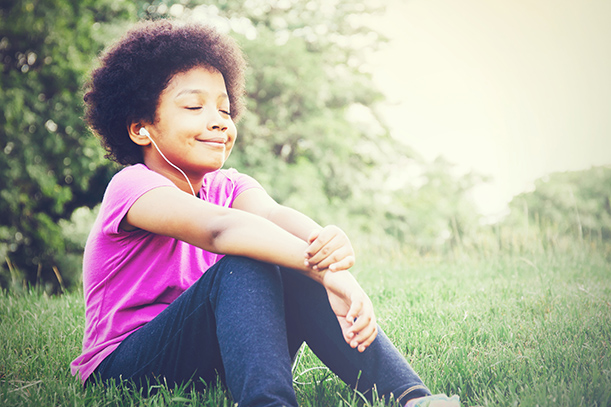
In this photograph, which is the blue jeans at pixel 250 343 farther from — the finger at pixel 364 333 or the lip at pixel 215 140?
the lip at pixel 215 140

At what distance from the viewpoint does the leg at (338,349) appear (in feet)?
5.06

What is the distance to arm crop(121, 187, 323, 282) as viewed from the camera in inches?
59.6

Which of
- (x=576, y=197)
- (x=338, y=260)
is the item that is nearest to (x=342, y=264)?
(x=338, y=260)

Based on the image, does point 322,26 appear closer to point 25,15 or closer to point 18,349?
point 25,15

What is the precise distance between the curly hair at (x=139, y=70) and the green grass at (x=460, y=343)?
1.00 m

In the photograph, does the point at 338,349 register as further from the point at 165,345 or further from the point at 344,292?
the point at 165,345

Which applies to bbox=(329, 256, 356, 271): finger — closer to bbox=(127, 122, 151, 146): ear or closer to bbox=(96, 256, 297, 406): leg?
bbox=(96, 256, 297, 406): leg

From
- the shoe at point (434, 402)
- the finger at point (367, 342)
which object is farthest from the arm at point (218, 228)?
Answer: the shoe at point (434, 402)

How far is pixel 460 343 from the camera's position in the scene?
→ 2.21 metres

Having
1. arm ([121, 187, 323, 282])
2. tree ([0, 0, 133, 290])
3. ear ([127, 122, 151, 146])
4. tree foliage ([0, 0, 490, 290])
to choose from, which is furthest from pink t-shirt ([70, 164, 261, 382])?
tree ([0, 0, 133, 290])

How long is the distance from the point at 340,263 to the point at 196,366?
0.62 metres

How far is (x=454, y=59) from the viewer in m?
10.6

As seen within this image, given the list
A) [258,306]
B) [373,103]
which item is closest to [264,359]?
[258,306]

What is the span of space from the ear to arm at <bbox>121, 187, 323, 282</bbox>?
0.44 meters
